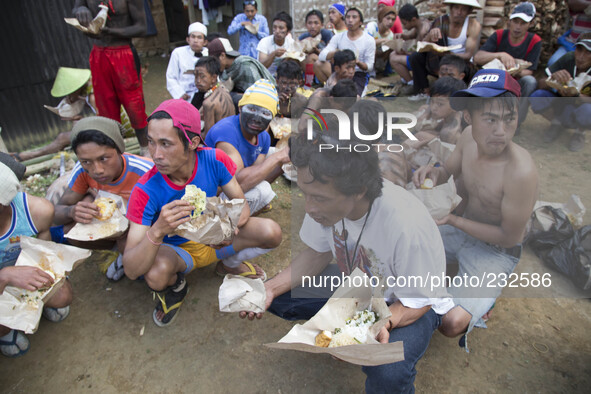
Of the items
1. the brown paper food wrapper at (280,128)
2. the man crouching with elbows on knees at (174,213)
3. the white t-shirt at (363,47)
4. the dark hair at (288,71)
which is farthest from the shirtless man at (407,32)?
the man crouching with elbows on knees at (174,213)

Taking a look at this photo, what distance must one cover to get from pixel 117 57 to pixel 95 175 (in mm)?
2332

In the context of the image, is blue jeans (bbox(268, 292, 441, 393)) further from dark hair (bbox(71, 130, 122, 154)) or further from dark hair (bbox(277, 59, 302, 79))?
dark hair (bbox(277, 59, 302, 79))

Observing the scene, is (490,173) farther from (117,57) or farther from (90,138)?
(117,57)

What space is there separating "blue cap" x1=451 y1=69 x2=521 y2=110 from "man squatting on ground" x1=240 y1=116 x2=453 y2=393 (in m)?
0.47

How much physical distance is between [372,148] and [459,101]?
0.46m

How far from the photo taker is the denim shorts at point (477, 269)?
202 centimetres

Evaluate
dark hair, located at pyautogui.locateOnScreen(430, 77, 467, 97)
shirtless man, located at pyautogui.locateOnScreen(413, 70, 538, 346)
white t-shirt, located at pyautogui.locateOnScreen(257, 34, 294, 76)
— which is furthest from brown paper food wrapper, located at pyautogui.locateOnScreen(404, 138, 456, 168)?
white t-shirt, located at pyautogui.locateOnScreen(257, 34, 294, 76)

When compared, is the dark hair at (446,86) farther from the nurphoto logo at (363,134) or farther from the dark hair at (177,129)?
the dark hair at (177,129)

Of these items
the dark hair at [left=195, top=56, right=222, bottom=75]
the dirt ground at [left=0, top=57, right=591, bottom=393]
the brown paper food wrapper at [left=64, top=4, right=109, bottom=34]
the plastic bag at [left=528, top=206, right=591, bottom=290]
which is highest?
the brown paper food wrapper at [left=64, top=4, right=109, bottom=34]

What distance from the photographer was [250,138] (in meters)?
3.32

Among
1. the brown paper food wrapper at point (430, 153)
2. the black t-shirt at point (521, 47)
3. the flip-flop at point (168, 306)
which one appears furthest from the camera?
the black t-shirt at point (521, 47)

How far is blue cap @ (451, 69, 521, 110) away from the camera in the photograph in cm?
158

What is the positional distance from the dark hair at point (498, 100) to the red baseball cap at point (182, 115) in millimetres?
1588

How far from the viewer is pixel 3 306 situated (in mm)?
2148
